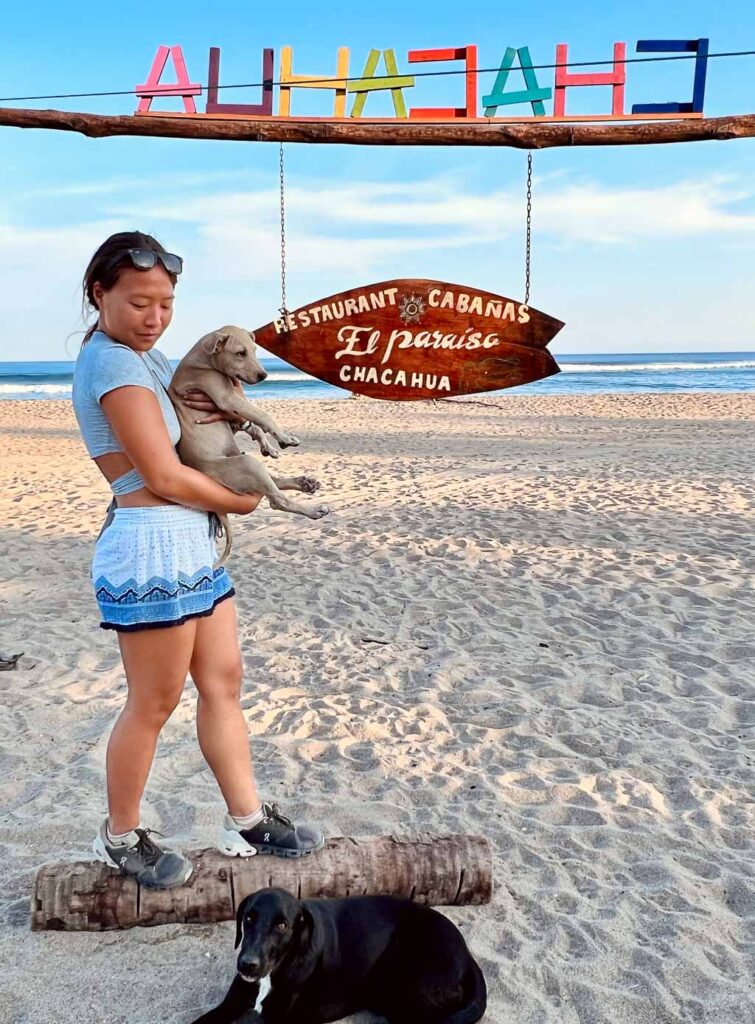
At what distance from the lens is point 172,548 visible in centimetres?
226

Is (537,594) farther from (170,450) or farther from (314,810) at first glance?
(170,450)

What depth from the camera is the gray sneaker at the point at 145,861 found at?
8.61 feet

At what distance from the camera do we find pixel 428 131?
3.18 meters

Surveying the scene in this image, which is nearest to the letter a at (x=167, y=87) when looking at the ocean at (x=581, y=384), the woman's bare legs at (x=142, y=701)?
the woman's bare legs at (x=142, y=701)

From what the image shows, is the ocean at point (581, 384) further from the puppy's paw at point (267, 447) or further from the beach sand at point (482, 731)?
the puppy's paw at point (267, 447)

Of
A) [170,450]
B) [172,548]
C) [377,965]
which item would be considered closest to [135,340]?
[170,450]

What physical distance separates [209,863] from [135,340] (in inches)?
66.2

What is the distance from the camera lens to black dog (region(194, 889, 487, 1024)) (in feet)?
7.06

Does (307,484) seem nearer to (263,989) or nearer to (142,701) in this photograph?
(142,701)

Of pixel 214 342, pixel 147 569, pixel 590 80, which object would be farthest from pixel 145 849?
pixel 590 80

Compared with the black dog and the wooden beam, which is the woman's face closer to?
the wooden beam

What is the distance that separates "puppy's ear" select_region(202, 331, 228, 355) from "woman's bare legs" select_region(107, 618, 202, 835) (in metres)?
0.77

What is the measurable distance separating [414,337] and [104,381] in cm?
128

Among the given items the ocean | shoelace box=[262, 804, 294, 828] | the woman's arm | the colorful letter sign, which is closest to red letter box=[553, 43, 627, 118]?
the colorful letter sign
